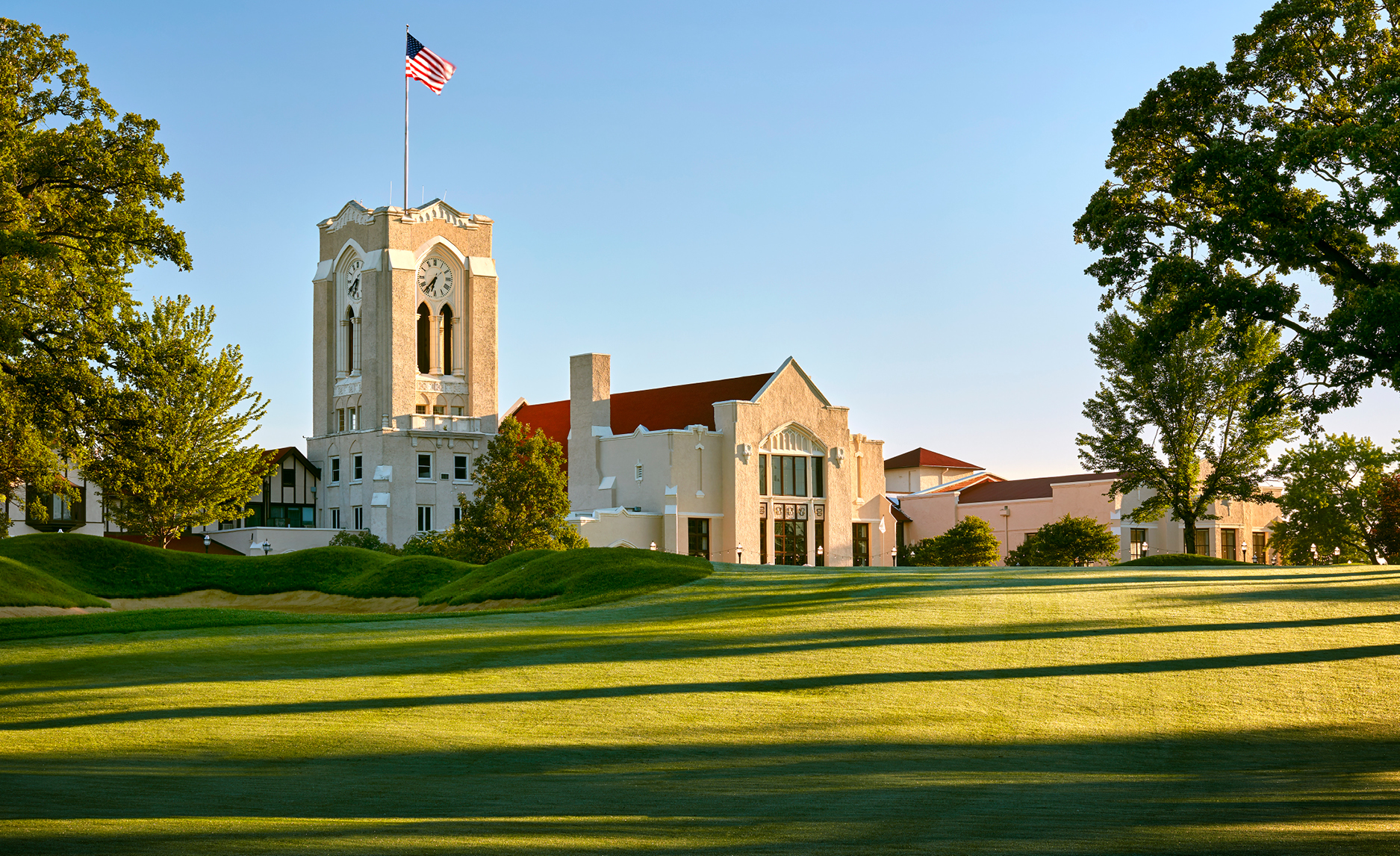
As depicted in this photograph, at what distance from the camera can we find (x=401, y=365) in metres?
90.1

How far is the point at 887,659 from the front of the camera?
1658 cm

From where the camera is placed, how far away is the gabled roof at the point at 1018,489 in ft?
292

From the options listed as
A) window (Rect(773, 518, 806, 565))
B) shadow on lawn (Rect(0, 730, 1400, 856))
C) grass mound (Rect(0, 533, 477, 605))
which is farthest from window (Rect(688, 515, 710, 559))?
shadow on lawn (Rect(0, 730, 1400, 856))

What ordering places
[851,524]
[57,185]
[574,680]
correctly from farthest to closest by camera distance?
1. [851,524]
2. [57,185]
3. [574,680]

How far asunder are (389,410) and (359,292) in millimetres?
9215

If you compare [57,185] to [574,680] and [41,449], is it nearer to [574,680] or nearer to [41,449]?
[41,449]

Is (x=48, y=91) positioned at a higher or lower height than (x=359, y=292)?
lower

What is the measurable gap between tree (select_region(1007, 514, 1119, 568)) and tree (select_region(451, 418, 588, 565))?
26.6m

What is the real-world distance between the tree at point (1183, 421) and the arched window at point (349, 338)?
183 feet

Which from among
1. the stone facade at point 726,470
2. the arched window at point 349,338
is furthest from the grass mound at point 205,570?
the arched window at point 349,338

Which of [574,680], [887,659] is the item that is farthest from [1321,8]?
[574,680]

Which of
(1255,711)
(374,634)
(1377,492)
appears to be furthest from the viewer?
(1377,492)

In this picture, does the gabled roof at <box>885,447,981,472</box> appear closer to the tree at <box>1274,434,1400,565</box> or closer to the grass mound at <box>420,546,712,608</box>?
the tree at <box>1274,434,1400,565</box>

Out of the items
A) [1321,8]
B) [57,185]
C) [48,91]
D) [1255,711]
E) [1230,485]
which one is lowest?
[1255,711]
